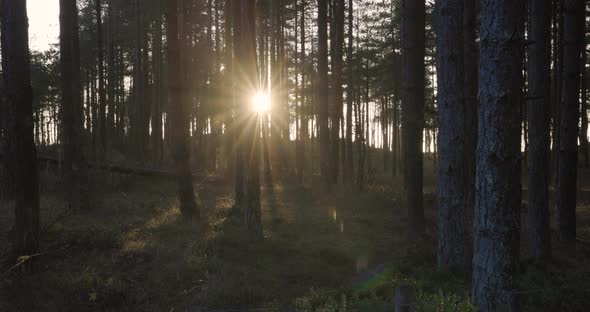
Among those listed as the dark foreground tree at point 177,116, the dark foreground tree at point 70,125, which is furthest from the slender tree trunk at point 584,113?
the dark foreground tree at point 70,125

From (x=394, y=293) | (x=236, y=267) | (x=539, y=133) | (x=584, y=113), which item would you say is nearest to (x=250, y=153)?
(x=236, y=267)

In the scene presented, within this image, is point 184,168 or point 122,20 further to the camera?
point 122,20

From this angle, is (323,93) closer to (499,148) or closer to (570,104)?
(570,104)

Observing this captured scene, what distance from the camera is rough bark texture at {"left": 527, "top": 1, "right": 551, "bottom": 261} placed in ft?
31.0

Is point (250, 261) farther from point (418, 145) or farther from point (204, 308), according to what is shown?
point (418, 145)

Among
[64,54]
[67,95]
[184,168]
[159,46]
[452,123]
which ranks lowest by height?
[184,168]

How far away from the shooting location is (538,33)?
948 centimetres

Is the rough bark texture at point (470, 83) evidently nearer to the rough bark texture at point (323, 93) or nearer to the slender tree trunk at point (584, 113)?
the rough bark texture at point (323, 93)

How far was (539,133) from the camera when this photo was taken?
9.52 m

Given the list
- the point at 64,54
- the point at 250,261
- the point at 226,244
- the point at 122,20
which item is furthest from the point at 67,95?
the point at 122,20

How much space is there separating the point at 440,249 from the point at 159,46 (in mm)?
27501

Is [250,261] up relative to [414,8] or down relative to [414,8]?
down

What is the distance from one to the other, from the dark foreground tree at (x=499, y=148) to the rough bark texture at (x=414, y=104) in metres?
5.31

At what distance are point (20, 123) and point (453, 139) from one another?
312 inches
